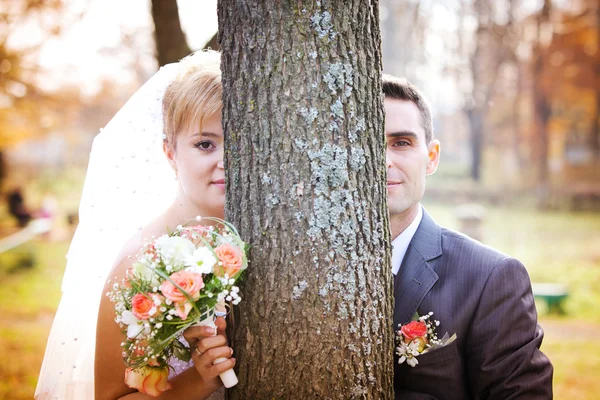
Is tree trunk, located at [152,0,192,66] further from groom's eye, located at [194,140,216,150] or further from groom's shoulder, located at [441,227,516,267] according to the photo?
groom's shoulder, located at [441,227,516,267]

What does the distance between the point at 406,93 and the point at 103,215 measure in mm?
2068

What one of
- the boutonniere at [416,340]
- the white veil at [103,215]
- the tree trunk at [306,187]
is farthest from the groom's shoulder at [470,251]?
the white veil at [103,215]

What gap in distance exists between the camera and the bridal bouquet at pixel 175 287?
77.7 inches

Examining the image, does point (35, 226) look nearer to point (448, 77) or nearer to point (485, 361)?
point (448, 77)

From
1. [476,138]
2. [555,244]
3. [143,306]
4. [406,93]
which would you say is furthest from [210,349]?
[476,138]

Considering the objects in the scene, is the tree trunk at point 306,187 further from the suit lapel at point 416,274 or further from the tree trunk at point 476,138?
the tree trunk at point 476,138

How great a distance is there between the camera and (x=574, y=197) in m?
18.7

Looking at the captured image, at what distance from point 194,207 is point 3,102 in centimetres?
1353

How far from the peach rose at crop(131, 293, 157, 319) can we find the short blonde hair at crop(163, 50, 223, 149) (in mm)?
1190

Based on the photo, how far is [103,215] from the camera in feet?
10.9

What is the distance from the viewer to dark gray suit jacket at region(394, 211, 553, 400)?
96.2 inches

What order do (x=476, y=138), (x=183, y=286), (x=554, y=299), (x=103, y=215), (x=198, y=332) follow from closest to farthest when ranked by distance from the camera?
(x=183, y=286) → (x=198, y=332) → (x=103, y=215) → (x=554, y=299) → (x=476, y=138)

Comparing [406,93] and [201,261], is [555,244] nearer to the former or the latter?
[406,93]

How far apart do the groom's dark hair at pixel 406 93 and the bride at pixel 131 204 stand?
3.27 ft
